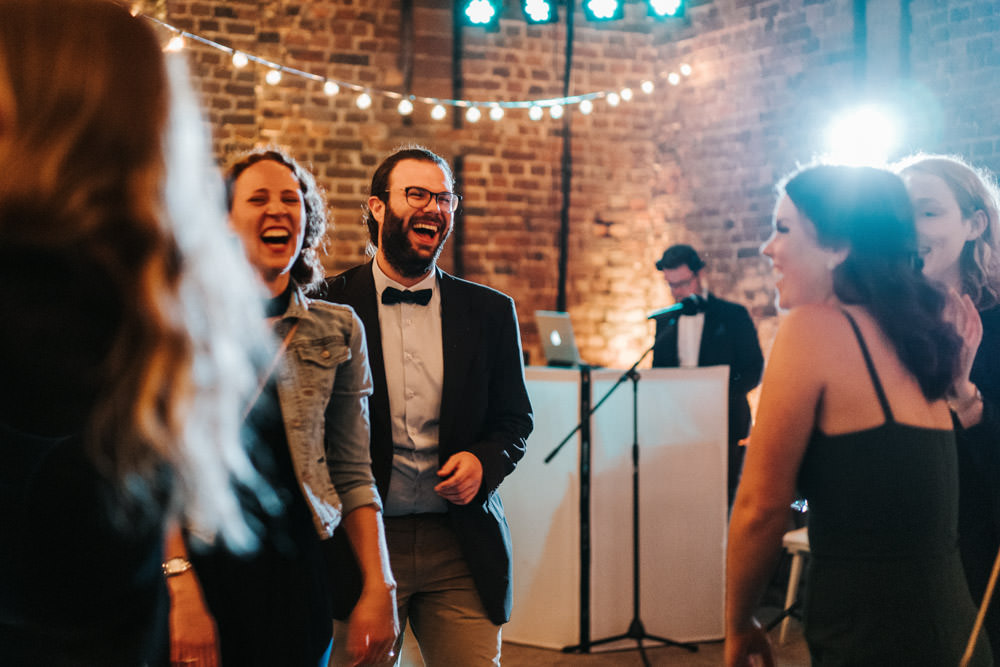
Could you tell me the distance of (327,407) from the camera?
1802 mm

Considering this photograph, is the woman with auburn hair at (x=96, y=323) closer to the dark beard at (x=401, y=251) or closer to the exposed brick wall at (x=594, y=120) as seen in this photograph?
the dark beard at (x=401, y=251)

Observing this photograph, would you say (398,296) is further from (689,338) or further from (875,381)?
(689,338)

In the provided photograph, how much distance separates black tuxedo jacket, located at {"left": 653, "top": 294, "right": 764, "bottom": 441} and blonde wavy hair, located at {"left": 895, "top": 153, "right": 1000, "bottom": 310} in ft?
8.97

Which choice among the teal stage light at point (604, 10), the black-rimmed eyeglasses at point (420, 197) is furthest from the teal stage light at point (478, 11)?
the black-rimmed eyeglasses at point (420, 197)

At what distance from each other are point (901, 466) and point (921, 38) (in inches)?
200

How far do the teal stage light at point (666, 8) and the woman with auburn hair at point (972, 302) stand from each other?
5023mm

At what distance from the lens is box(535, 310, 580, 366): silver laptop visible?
5.06 m

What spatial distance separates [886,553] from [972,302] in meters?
1.07

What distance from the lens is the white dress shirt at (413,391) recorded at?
89.9 inches

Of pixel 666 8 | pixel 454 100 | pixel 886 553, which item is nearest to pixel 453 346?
pixel 886 553

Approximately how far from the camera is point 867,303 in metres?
1.59

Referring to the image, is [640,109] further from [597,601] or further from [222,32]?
[597,601]

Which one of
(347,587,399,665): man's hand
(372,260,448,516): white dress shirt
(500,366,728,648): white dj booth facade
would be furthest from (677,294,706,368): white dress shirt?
(347,587,399,665): man's hand

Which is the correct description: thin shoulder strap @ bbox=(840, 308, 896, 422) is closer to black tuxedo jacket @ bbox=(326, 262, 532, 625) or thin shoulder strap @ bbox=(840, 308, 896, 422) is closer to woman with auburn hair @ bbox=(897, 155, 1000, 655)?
woman with auburn hair @ bbox=(897, 155, 1000, 655)
